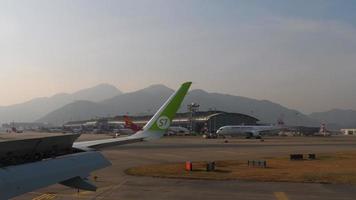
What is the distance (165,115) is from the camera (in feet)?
44.4

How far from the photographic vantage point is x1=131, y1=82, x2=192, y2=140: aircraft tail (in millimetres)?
12984

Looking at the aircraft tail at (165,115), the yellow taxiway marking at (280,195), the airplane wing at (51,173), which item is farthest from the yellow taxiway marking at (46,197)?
the airplane wing at (51,173)

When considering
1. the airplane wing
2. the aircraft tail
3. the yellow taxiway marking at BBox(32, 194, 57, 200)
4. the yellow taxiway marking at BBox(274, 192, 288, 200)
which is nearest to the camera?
the airplane wing

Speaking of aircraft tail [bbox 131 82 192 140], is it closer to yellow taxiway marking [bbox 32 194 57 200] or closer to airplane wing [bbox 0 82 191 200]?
airplane wing [bbox 0 82 191 200]

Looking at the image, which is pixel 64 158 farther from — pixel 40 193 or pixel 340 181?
pixel 340 181

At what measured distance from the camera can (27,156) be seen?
7.59m

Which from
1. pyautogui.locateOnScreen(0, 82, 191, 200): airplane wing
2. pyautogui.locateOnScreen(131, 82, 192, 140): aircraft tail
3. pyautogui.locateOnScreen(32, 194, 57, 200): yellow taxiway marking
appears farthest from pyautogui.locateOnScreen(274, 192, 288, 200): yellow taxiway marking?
pyautogui.locateOnScreen(0, 82, 191, 200): airplane wing

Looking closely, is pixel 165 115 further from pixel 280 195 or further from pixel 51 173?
pixel 280 195

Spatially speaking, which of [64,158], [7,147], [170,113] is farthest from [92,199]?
[7,147]

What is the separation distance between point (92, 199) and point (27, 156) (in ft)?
44.1

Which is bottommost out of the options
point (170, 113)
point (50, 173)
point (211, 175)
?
point (211, 175)

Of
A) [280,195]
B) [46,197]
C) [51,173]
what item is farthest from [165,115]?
[280,195]

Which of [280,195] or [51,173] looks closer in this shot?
[51,173]

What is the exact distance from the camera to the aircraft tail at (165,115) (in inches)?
511
